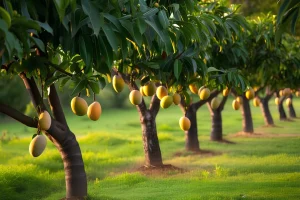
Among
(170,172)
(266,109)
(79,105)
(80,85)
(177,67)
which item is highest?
(266,109)

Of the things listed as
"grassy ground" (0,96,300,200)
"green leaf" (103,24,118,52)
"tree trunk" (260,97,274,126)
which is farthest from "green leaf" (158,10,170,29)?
"tree trunk" (260,97,274,126)

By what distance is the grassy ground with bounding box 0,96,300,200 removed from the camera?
8.03m

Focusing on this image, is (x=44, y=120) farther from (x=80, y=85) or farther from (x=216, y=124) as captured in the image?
(x=216, y=124)

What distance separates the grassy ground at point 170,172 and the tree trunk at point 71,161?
1.33ft

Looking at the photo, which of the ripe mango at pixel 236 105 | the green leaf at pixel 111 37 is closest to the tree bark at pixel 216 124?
the ripe mango at pixel 236 105

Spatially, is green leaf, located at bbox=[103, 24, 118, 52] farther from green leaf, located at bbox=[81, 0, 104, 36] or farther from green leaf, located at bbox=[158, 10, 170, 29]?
green leaf, located at bbox=[158, 10, 170, 29]

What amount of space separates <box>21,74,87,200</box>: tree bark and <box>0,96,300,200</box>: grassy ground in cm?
42

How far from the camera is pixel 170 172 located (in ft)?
33.8

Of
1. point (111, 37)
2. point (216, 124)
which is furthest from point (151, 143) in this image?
point (111, 37)

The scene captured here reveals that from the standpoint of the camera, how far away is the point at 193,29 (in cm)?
421

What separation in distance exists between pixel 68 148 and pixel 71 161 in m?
0.20

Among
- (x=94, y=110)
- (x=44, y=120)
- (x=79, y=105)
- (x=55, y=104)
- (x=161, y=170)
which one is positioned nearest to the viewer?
(x=44, y=120)

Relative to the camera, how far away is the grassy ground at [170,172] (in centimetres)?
803

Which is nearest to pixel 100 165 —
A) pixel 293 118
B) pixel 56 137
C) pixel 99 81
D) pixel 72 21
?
pixel 56 137
